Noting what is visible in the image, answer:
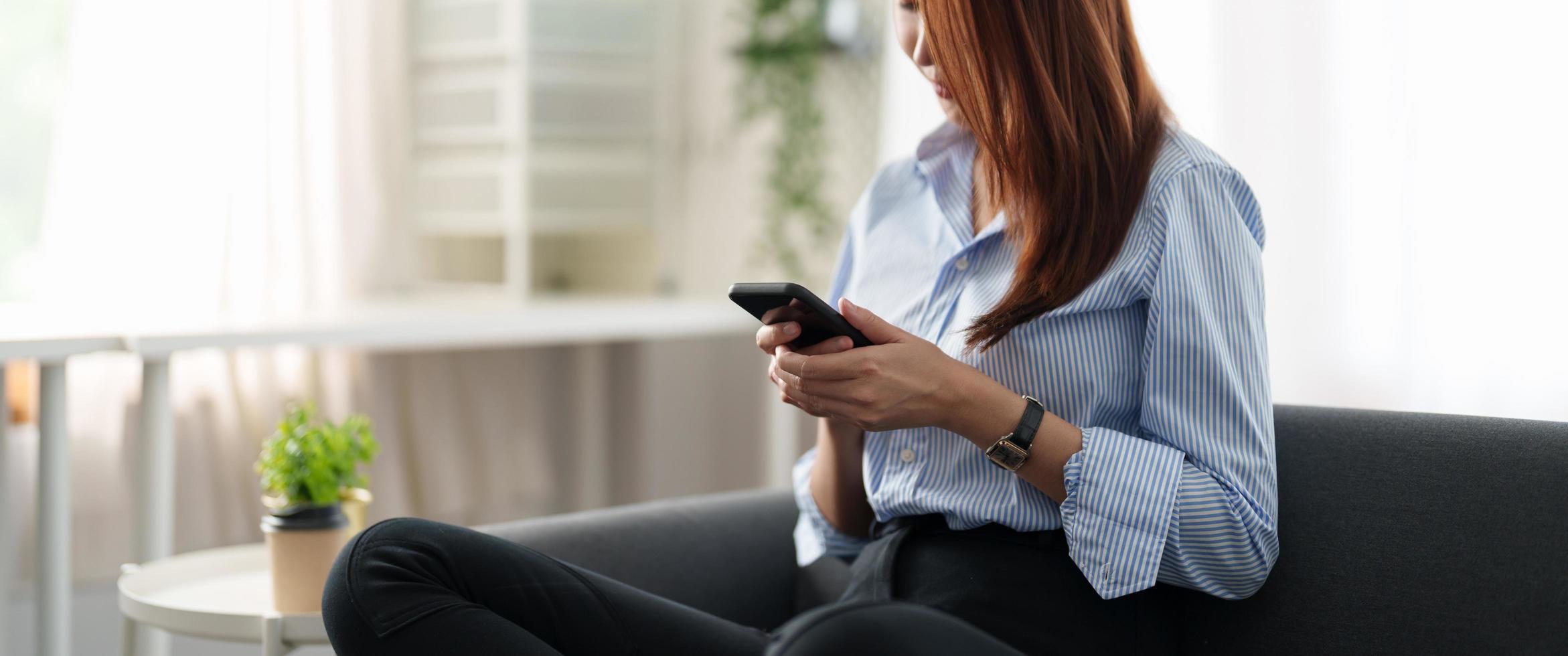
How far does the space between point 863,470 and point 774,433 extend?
1.30 meters

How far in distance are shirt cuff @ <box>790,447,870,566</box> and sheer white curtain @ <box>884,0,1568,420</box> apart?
32.1 inches

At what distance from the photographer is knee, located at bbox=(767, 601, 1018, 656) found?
2.50ft

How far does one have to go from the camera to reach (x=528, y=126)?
7.68 feet

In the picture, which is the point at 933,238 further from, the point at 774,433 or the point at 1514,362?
the point at 774,433

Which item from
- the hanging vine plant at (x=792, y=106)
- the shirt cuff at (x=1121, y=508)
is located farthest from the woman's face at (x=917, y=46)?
the hanging vine plant at (x=792, y=106)

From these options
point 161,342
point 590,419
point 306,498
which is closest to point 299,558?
point 306,498

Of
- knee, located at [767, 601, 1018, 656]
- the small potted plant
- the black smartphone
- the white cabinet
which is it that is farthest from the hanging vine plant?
knee, located at [767, 601, 1018, 656]

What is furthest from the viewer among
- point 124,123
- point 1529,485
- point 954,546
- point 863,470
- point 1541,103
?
point 124,123

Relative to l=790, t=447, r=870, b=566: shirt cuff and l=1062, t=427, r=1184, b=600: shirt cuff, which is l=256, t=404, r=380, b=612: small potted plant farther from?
l=1062, t=427, r=1184, b=600: shirt cuff

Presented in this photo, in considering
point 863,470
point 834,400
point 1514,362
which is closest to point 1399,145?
point 1514,362

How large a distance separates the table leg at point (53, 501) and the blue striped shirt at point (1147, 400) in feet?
3.27

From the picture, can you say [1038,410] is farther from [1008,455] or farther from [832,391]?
[832,391]

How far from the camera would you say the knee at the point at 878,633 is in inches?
30.0

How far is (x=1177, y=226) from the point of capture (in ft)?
3.28
